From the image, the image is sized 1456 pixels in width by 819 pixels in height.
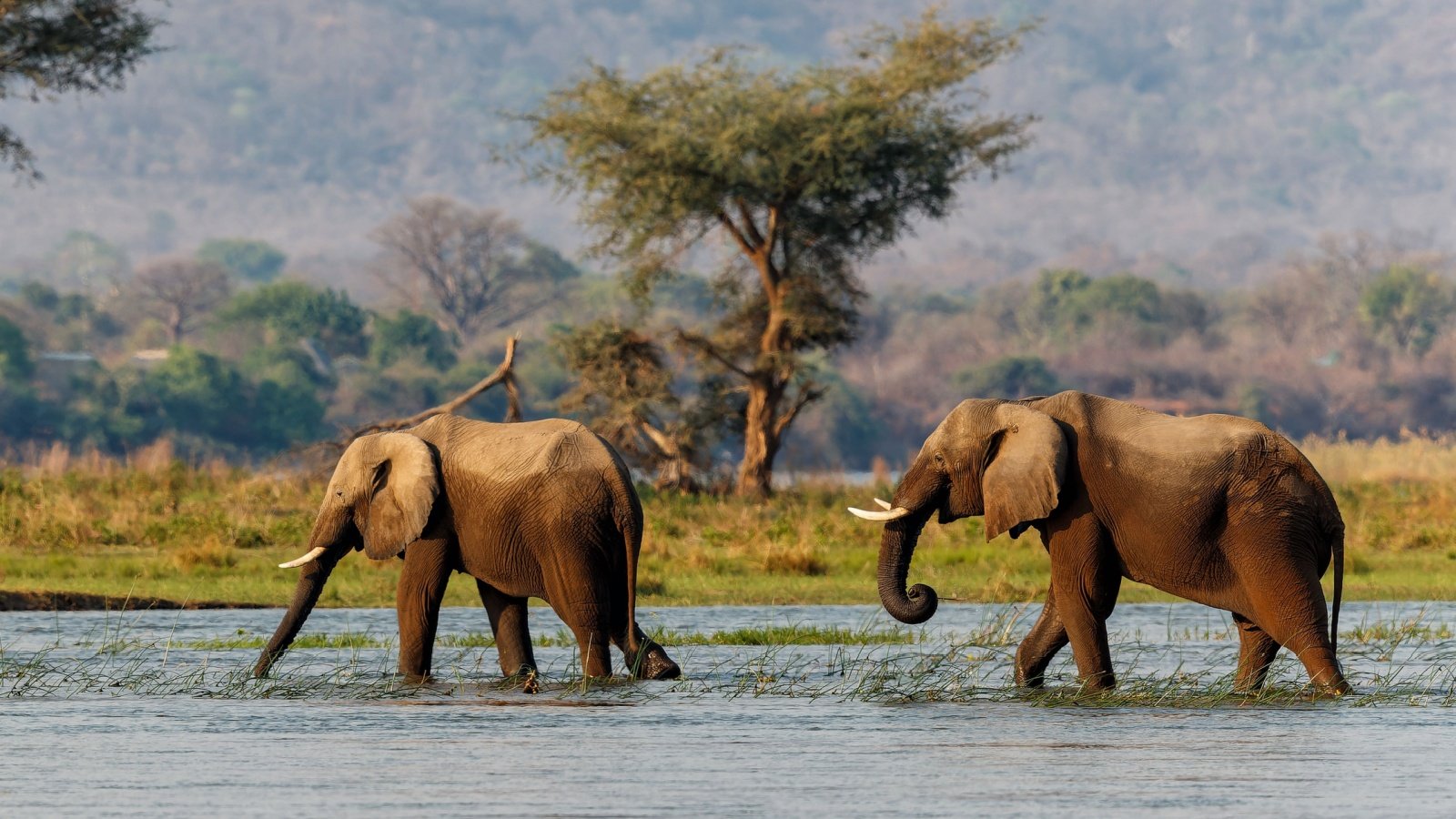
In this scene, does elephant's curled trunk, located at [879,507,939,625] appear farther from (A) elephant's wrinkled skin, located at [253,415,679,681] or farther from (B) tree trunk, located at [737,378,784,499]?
(B) tree trunk, located at [737,378,784,499]

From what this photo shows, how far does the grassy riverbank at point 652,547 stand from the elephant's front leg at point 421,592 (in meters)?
6.44

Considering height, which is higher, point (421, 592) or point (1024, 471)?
point (1024, 471)

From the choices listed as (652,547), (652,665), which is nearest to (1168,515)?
(652,665)

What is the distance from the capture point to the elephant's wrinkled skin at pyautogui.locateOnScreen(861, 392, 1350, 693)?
12805mm

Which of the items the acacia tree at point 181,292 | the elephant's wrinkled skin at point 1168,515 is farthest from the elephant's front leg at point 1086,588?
the acacia tree at point 181,292

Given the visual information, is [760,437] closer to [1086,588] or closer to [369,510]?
[369,510]

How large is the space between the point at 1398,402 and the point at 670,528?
73.6m

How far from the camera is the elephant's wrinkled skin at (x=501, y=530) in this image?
13766 millimetres

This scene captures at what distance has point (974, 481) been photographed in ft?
44.5

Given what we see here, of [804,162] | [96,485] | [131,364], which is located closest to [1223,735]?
[96,485]

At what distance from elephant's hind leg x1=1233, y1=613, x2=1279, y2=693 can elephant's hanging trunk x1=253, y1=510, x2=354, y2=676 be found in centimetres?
519

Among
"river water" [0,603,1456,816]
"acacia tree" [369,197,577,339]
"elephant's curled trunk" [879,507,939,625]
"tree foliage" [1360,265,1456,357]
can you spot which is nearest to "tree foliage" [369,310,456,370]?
"acacia tree" [369,197,577,339]

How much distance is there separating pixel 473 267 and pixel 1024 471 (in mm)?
105731

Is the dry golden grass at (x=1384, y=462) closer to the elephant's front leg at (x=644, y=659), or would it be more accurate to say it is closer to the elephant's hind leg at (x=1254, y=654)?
the elephant's hind leg at (x=1254, y=654)
